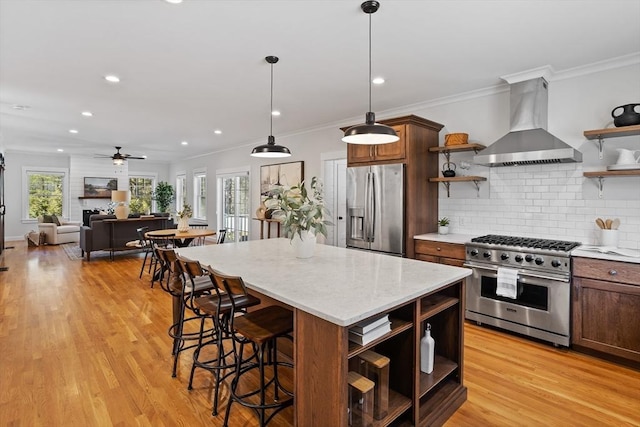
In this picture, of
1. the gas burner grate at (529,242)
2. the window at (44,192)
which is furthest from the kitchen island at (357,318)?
the window at (44,192)

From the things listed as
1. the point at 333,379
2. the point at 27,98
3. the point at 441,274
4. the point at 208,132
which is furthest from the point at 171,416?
the point at 208,132

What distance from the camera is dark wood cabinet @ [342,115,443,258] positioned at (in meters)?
Result: 4.08

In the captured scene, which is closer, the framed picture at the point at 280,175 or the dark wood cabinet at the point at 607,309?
the dark wood cabinet at the point at 607,309

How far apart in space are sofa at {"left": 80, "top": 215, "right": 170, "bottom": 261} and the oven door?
22.6 feet

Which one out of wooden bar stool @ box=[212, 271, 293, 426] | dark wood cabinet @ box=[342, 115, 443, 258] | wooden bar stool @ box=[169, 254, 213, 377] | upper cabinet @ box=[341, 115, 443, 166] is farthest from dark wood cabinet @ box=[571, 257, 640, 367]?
wooden bar stool @ box=[169, 254, 213, 377]

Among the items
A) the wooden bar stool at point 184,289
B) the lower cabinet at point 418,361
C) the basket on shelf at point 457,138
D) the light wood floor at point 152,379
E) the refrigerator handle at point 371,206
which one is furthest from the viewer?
the refrigerator handle at point 371,206

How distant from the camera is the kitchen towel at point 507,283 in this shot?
10.6 feet

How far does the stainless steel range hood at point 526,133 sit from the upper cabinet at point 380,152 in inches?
34.1

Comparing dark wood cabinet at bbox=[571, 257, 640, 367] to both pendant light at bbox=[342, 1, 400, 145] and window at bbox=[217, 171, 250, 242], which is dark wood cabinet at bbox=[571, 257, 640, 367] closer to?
pendant light at bbox=[342, 1, 400, 145]

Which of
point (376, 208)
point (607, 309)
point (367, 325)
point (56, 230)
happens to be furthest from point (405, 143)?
point (56, 230)

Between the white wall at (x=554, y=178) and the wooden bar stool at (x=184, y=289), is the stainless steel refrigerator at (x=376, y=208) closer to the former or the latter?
the white wall at (x=554, y=178)

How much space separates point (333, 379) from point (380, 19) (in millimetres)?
2366

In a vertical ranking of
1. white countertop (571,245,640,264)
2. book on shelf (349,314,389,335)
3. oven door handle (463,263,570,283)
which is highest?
white countertop (571,245,640,264)

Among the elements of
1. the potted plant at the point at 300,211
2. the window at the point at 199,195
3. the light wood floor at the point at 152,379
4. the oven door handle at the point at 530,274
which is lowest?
the light wood floor at the point at 152,379
